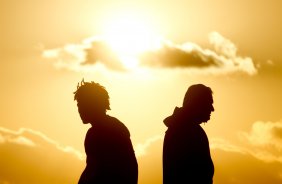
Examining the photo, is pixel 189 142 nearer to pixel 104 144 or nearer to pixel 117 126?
pixel 117 126

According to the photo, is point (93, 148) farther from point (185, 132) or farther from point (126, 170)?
point (185, 132)

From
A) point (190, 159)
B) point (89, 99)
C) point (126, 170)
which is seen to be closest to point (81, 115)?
point (89, 99)

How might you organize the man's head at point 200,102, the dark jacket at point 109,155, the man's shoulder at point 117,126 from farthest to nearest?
the man's head at point 200,102 → the man's shoulder at point 117,126 → the dark jacket at point 109,155

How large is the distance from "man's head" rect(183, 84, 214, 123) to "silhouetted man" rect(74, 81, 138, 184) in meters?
1.36

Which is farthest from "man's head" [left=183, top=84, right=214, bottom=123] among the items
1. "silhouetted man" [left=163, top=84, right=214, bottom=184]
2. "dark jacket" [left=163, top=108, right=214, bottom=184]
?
"dark jacket" [left=163, top=108, right=214, bottom=184]

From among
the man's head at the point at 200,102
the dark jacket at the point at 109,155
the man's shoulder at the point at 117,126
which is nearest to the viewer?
the dark jacket at the point at 109,155

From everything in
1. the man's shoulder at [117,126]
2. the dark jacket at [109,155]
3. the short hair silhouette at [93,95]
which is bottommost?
the dark jacket at [109,155]

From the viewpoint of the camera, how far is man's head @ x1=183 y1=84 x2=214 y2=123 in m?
15.0

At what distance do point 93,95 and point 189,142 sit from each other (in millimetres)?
2066

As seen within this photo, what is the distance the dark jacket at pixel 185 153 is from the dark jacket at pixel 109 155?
36.6 inches

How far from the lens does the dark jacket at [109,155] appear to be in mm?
14398

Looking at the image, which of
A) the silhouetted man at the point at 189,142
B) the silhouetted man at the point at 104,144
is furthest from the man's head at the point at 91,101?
the silhouetted man at the point at 189,142

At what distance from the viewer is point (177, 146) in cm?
1520

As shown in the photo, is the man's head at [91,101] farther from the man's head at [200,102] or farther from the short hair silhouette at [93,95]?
the man's head at [200,102]
